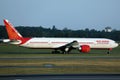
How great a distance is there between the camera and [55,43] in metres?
65.1

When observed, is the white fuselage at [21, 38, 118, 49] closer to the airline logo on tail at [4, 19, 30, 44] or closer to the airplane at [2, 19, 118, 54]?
the airplane at [2, 19, 118, 54]

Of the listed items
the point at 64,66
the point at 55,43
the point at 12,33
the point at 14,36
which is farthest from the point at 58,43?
the point at 64,66

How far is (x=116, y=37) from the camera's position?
16000 cm

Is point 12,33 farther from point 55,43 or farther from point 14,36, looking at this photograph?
point 55,43

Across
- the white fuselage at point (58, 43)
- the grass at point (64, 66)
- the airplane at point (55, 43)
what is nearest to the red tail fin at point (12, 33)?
the airplane at point (55, 43)

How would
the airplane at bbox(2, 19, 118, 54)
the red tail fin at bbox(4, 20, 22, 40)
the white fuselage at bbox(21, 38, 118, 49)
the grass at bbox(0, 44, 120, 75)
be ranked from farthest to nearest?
the red tail fin at bbox(4, 20, 22, 40) < the white fuselage at bbox(21, 38, 118, 49) < the airplane at bbox(2, 19, 118, 54) < the grass at bbox(0, 44, 120, 75)

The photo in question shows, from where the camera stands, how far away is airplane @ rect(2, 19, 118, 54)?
6359 cm

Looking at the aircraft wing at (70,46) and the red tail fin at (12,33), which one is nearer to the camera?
the aircraft wing at (70,46)

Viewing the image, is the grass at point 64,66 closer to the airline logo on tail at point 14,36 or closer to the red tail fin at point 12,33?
the airline logo on tail at point 14,36

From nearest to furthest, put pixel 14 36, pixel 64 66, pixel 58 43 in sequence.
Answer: pixel 64 66 < pixel 14 36 < pixel 58 43

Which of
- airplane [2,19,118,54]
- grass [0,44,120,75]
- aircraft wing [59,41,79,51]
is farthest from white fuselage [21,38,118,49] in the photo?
grass [0,44,120,75]

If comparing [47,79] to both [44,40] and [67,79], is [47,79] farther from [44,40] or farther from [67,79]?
[44,40]

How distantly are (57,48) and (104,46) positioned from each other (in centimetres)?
921

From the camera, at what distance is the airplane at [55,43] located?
63.6 meters
